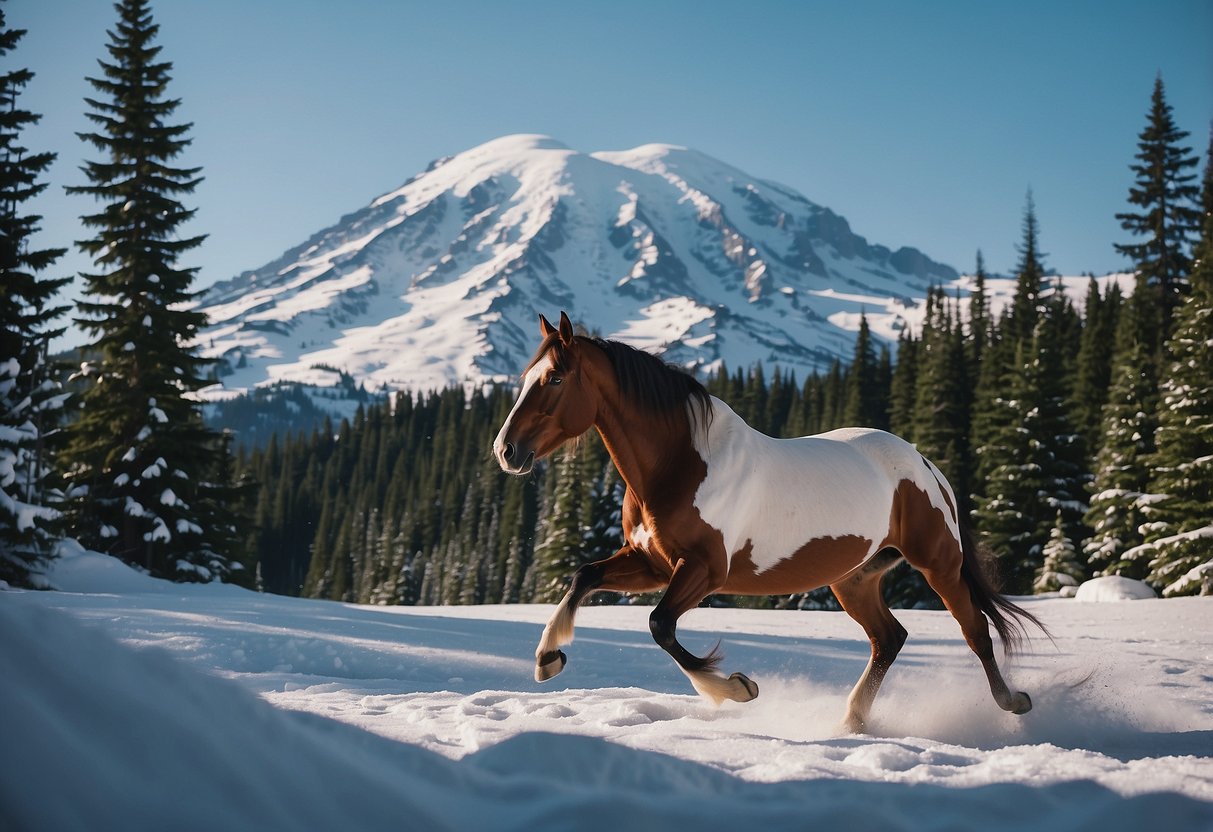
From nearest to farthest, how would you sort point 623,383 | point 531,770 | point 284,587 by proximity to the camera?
point 531,770
point 623,383
point 284,587

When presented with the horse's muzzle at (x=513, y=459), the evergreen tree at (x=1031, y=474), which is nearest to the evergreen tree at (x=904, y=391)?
the evergreen tree at (x=1031, y=474)

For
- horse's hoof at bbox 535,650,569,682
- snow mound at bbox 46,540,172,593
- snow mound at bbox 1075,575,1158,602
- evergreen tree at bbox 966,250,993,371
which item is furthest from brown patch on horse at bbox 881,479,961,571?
evergreen tree at bbox 966,250,993,371

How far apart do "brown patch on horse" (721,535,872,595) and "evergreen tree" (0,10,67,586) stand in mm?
13661

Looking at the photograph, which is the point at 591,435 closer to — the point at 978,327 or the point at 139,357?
the point at 139,357

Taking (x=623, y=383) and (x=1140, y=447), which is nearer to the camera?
(x=623, y=383)

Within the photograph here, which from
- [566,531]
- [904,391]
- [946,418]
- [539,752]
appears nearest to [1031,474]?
[946,418]

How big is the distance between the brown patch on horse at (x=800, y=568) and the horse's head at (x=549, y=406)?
1209 millimetres

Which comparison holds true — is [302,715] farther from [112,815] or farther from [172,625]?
[172,625]

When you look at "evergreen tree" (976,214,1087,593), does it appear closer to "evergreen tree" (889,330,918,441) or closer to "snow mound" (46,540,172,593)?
"evergreen tree" (889,330,918,441)

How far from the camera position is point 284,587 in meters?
122

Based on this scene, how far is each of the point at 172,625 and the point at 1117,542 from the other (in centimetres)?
3166

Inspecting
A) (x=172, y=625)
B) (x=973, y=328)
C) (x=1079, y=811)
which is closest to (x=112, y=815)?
(x=1079, y=811)

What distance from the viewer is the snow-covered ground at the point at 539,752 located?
2.12m

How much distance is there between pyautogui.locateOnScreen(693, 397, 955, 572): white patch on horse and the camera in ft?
17.0
